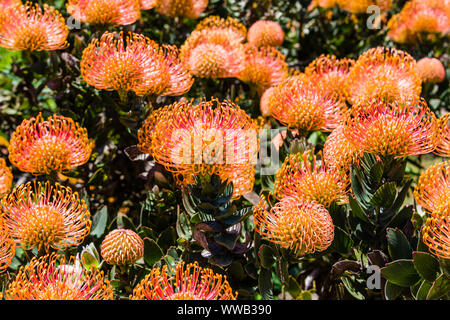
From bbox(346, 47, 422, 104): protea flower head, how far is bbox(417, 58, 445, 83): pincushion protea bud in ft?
1.17

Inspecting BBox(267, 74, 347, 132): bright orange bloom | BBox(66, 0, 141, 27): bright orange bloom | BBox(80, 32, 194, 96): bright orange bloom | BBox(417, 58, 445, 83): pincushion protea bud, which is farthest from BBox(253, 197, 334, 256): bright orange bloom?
BBox(417, 58, 445, 83): pincushion protea bud

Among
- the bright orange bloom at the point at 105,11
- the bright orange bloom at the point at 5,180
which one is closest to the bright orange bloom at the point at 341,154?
the bright orange bloom at the point at 105,11

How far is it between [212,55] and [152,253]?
0.98 metres

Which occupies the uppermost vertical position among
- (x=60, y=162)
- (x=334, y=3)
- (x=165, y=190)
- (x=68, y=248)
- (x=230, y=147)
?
(x=334, y=3)

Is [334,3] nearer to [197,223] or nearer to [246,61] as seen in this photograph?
[246,61]

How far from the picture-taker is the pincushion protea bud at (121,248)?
68.7 inches

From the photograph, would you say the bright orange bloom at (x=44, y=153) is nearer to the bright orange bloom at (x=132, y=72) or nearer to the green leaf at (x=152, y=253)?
the bright orange bloom at (x=132, y=72)

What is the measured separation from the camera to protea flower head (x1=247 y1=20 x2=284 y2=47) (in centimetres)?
279

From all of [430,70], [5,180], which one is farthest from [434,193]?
[5,180]

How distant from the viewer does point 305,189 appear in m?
1.85
